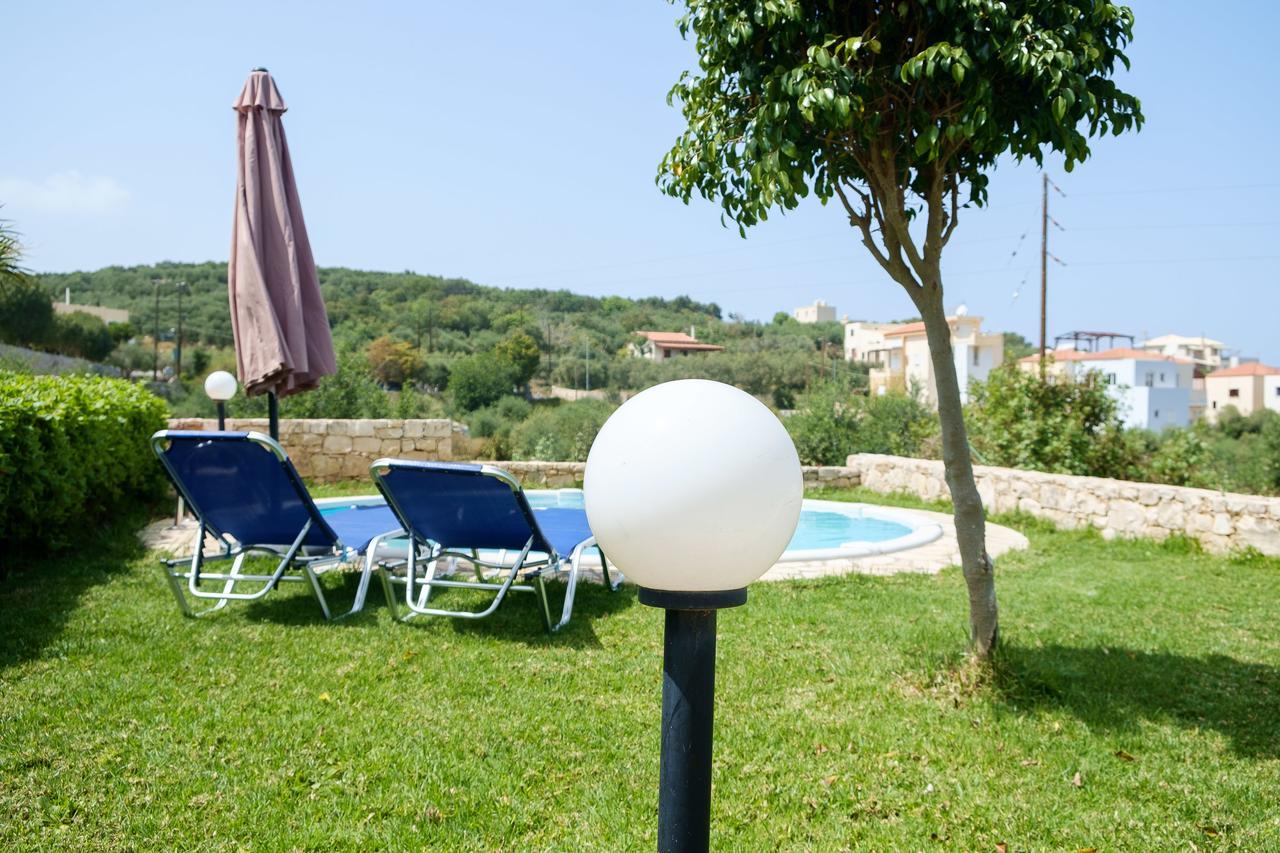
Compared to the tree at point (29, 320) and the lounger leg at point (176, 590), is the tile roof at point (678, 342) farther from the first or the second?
the lounger leg at point (176, 590)

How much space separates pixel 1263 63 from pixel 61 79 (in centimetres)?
1602

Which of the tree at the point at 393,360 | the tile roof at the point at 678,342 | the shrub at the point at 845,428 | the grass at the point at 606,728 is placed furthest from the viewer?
the tile roof at the point at 678,342

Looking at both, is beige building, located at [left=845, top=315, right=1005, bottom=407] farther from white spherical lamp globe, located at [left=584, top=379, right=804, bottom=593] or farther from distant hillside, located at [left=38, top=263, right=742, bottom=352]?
white spherical lamp globe, located at [left=584, top=379, right=804, bottom=593]

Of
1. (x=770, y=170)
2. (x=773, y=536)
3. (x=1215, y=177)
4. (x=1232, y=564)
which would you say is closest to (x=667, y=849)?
(x=773, y=536)

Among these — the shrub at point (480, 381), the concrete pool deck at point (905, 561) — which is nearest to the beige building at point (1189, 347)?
the shrub at point (480, 381)

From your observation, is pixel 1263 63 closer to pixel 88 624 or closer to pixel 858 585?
pixel 858 585

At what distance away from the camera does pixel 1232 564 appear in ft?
20.2

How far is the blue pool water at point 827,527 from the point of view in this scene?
7.84 m

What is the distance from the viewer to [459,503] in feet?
13.7

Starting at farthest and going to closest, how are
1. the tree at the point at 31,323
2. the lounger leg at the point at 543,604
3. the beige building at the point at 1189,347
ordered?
the beige building at the point at 1189,347, the tree at the point at 31,323, the lounger leg at the point at 543,604

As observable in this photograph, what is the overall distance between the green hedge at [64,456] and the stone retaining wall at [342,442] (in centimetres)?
279

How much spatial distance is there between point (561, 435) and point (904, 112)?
517 inches

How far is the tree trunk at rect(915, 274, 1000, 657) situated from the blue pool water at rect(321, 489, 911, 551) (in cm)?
387

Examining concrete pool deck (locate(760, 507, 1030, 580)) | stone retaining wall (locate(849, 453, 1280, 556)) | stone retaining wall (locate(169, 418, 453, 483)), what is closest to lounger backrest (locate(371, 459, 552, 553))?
concrete pool deck (locate(760, 507, 1030, 580))
